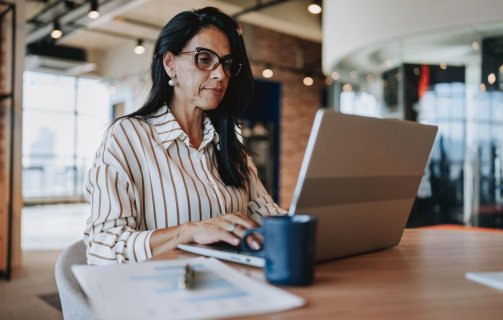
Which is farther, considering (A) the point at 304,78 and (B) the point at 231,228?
(A) the point at 304,78

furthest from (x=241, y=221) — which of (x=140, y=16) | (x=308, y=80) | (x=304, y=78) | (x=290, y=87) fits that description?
(x=304, y=78)

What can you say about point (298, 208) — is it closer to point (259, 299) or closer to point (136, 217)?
point (259, 299)

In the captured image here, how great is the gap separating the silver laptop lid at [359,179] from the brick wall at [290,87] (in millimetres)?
8840

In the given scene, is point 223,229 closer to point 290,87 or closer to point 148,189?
point 148,189

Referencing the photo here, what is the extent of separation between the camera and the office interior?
5195mm

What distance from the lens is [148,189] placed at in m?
1.55

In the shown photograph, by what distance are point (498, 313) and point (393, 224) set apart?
500 mm

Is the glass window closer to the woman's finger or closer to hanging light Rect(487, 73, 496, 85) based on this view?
hanging light Rect(487, 73, 496, 85)

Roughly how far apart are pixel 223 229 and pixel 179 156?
0.55 metres

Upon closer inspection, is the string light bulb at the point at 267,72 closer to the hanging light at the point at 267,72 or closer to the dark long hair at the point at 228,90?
the hanging light at the point at 267,72

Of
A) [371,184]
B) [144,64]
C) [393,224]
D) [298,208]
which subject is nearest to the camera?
[298,208]

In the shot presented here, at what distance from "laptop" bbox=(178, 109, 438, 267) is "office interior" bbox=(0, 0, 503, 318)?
120cm

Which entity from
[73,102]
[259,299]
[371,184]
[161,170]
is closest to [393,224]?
[371,184]

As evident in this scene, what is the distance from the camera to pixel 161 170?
157 cm
